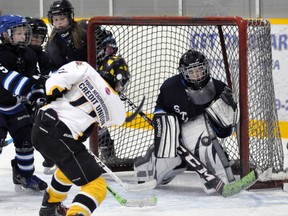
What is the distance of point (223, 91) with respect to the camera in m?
4.84

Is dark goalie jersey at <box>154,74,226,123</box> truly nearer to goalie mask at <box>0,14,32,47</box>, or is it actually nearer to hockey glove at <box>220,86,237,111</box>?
hockey glove at <box>220,86,237,111</box>

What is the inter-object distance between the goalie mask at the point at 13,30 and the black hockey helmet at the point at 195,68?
0.83 meters

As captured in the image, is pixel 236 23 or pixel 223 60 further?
pixel 223 60

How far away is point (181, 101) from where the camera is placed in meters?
4.88

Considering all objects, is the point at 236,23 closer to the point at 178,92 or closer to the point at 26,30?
the point at 178,92

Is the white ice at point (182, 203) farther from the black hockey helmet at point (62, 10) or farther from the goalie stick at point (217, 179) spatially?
the black hockey helmet at point (62, 10)

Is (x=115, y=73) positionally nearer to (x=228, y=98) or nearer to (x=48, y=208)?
(x=48, y=208)

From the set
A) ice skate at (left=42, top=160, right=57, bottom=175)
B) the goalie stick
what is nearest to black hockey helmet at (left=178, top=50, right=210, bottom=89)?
the goalie stick

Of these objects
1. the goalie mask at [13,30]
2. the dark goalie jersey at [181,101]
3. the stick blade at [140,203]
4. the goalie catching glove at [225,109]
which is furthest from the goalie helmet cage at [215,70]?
the stick blade at [140,203]

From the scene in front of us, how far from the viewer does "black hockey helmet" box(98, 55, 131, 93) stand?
154 inches

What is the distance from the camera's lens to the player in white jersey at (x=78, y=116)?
3.79 m

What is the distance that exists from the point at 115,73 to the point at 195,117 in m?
1.09

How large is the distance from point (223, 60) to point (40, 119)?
6.43 ft

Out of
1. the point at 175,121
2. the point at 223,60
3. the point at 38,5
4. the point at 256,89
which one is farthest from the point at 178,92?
the point at 38,5
